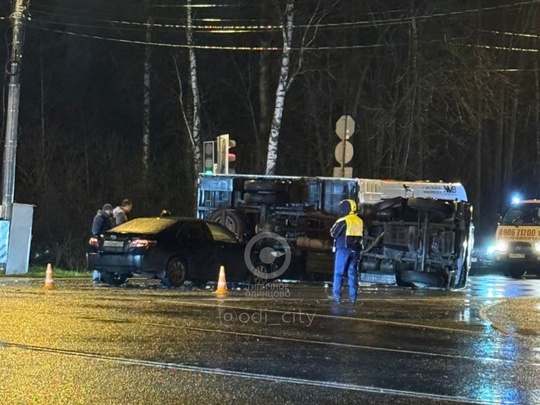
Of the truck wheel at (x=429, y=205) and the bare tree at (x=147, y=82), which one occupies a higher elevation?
the bare tree at (x=147, y=82)

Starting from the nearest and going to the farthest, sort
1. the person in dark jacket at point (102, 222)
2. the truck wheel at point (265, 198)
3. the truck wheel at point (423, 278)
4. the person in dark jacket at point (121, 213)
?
1. the truck wheel at point (423, 278)
2. the person in dark jacket at point (102, 222)
3. the person in dark jacket at point (121, 213)
4. the truck wheel at point (265, 198)

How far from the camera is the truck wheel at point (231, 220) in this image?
19.4m

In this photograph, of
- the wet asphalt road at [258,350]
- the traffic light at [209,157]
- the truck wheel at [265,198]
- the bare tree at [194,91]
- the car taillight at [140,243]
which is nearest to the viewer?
the wet asphalt road at [258,350]

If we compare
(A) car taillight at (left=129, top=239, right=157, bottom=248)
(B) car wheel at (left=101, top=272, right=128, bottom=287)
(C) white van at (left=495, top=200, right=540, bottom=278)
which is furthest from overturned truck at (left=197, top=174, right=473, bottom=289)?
(C) white van at (left=495, top=200, right=540, bottom=278)

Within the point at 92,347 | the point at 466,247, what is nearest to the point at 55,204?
the point at 466,247

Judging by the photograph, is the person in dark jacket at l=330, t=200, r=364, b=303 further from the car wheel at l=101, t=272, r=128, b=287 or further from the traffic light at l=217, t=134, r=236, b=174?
the traffic light at l=217, t=134, r=236, b=174

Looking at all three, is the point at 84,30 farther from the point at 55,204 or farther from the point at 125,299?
the point at 125,299

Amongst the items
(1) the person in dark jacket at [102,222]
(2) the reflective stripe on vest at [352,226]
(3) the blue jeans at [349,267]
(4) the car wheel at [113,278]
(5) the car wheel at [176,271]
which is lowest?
(4) the car wheel at [113,278]

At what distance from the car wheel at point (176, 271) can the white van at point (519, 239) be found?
1193cm

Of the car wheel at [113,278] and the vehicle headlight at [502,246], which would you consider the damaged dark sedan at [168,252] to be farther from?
the vehicle headlight at [502,246]

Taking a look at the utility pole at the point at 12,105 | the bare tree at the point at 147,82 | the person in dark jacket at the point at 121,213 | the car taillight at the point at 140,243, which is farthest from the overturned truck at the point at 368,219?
the bare tree at the point at 147,82

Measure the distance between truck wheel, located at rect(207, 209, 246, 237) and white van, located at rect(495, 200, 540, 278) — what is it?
9349 millimetres

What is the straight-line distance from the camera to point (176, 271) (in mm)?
16547

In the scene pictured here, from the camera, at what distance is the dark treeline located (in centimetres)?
3017
